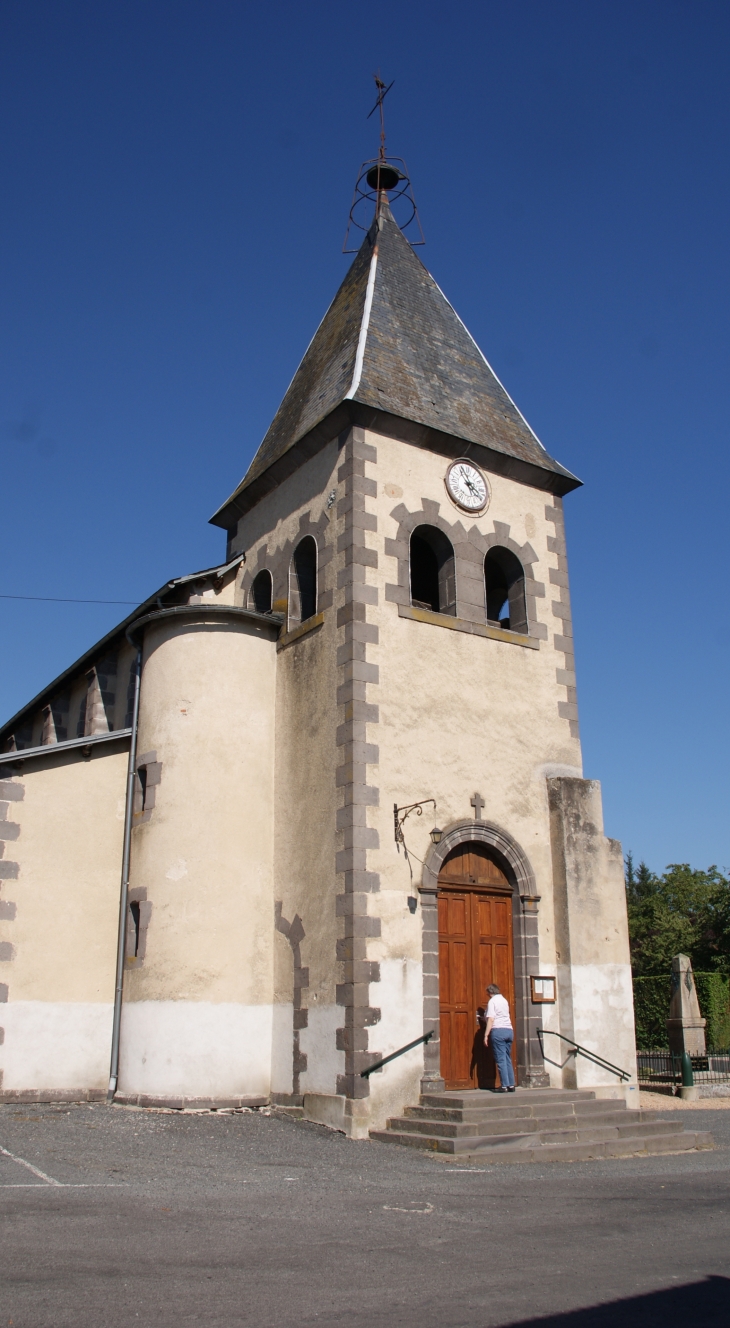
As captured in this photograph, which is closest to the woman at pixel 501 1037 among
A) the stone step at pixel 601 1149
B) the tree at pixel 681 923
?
the stone step at pixel 601 1149

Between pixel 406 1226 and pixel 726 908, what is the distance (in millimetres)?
36764

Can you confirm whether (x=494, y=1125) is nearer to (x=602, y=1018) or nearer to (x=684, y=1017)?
(x=602, y=1018)

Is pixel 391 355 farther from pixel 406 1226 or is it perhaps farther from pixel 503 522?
pixel 406 1226

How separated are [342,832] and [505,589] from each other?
5726mm

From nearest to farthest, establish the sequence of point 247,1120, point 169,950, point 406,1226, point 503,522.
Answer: point 406,1226, point 247,1120, point 169,950, point 503,522

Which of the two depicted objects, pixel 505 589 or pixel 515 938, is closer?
pixel 515 938

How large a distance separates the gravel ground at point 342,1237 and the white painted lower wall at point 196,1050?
88.2 inches

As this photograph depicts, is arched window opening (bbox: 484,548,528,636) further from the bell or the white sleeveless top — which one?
the bell

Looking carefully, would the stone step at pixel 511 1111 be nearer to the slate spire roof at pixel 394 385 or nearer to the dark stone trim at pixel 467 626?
the dark stone trim at pixel 467 626

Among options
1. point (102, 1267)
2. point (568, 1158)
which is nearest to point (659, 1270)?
point (102, 1267)

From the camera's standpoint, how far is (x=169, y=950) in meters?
13.5

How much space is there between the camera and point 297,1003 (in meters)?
13.3

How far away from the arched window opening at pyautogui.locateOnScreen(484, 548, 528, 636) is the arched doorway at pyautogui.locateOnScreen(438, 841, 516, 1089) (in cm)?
370

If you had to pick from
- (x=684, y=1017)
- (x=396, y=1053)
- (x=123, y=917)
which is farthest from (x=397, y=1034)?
(x=684, y=1017)
